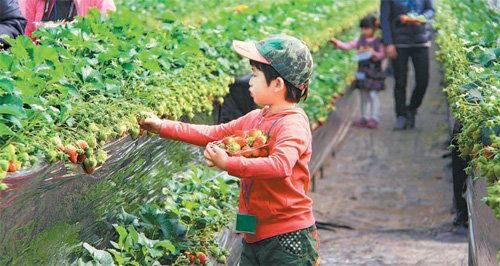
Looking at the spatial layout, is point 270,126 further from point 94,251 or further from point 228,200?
point 228,200

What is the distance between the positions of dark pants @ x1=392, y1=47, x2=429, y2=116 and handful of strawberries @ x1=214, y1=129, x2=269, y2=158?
6.13 metres

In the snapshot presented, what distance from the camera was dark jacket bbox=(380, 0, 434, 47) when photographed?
28.4 feet

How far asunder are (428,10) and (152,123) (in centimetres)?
605

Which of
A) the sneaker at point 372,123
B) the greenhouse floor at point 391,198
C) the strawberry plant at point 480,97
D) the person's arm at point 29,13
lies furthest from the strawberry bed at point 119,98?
the sneaker at point 372,123

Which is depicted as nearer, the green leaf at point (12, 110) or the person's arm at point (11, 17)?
the green leaf at point (12, 110)

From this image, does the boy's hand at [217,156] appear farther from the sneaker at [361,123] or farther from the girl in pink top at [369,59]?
the sneaker at [361,123]

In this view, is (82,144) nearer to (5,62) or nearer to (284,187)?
(5,62)

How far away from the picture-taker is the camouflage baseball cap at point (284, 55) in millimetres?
3141

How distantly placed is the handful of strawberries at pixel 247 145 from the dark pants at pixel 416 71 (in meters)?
6.13

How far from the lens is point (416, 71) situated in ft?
29.2

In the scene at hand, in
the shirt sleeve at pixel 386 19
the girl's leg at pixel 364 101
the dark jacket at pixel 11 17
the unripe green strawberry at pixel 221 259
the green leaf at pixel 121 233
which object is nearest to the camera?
the green leaf at pixel 121 233

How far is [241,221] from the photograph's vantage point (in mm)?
3182

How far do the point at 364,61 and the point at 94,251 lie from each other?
23.3 feet

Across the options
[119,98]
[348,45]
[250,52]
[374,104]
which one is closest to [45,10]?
[119,98]
